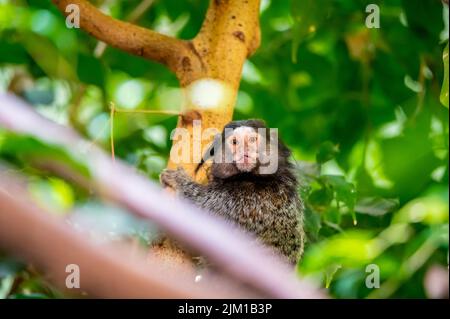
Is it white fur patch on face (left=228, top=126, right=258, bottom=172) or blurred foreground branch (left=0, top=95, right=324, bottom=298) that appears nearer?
blurred foreground branch (left=0, top=95, right=324, bottom=298)

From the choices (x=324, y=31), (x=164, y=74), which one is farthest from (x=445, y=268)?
(x=164, y=74)

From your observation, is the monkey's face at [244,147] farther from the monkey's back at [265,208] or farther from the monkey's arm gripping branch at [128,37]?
the monkey's arm gripping branch at [128,37]

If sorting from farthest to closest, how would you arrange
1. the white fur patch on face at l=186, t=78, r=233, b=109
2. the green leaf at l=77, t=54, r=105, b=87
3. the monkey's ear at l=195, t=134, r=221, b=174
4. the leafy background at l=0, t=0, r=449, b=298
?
the green leaf at l=77, t=54, r=105, b=87
the leafy background at l=0, t=0, r=449, b=298
the monkey's ear at l=195, t=134, r=221, b=174
the white fur patch on face at l=186, t=78, r=233, b=109

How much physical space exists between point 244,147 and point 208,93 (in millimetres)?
464

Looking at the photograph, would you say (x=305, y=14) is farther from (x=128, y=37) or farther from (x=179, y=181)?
(x=179, y=181)

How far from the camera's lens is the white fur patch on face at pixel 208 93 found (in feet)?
10.8

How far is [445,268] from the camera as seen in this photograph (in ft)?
14.9

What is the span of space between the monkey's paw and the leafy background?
0.82 feet

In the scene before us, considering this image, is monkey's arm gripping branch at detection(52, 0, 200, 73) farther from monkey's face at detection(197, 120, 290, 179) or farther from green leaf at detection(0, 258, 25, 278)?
green leaf at detection(0, 258, 25, 278)

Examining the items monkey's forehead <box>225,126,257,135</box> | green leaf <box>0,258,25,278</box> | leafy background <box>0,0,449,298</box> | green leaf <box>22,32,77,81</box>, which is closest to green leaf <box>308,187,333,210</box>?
leafy background <box>0,0,449,298</box>

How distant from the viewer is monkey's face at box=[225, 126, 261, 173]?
11.7ft

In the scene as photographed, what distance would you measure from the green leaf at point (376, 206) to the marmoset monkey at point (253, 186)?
1.62 feet

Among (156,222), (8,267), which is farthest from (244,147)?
(156,222)

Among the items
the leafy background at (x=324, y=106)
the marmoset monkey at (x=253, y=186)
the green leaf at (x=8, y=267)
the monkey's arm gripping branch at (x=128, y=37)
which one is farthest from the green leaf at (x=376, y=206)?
the green leaf at (x=8, y=267)
